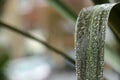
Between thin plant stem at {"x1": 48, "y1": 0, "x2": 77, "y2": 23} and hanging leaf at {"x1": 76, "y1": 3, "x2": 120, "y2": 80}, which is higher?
thin plant stem at {"x1": 48, "y1": 0, "x2": 77, "y2": 23}

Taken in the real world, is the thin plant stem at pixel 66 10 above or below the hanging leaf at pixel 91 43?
above

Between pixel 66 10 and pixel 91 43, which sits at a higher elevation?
pixel 66 10

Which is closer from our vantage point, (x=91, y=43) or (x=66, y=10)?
(x=91, y=43)

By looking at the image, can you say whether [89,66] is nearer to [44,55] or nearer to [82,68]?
[82,68]

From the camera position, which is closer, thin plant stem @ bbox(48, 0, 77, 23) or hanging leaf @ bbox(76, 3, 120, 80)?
hanging leaf @ bbox(76, 3, 120, 80)

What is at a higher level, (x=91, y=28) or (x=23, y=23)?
(x=23, y=23)

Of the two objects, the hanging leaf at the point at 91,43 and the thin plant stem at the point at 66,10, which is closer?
the hanging leaf at the point at 91,43

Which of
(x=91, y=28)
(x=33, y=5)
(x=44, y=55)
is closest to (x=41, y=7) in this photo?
(x=33, y=5)

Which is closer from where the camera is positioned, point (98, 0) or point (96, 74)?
point (96, 74)
